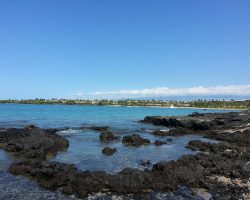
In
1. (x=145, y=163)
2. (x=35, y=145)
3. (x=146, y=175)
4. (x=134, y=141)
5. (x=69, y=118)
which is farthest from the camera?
(x=69, y=118)

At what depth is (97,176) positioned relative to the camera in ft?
70.8

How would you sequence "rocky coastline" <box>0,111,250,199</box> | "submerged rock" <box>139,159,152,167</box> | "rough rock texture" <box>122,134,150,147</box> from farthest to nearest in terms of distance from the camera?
1. "rough rock texture" <box>122,134,150,147</box>
2. "submerged rock" <box>139,159,152,167</box>
3. "rocky coastline" <box>0,111,250,199</box>

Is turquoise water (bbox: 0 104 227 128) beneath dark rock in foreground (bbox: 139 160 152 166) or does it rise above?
above

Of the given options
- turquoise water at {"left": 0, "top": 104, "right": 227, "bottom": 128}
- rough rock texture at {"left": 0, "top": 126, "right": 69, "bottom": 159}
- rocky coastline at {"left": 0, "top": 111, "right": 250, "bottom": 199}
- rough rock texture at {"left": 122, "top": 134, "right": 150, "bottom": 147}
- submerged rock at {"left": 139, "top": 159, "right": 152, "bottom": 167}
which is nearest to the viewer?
rocky coastline at {"left": 0, "top": 111, "right": 250, "bottom": 199}

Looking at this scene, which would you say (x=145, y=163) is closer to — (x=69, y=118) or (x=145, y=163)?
(x=145, y=163)

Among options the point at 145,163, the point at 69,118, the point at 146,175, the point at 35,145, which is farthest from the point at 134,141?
the point at 69,118

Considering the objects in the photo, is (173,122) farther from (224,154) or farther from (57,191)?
(57,191)

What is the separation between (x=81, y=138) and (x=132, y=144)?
27.5 feet

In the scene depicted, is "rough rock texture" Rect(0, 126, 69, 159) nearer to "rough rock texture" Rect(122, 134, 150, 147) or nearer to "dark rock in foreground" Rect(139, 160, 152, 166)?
"rough rock texture" Rect(122, 134, 150, 147)

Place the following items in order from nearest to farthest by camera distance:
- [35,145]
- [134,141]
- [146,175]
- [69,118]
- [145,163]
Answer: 1. [146,175]
2. [145,163]
3. [35,145]
4. [134,141]
5. [69,118]

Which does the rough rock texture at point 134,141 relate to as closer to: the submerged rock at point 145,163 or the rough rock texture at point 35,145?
the rough rock texture at point 35,145

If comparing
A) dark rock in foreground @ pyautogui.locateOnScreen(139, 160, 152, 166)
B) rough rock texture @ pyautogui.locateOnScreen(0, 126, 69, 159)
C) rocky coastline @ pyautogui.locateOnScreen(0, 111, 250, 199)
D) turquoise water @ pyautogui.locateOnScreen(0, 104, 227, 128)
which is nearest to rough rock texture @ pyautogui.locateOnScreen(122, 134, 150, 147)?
rough rock texture @ pyautogui.locateOnScreen(0, 126, 69, 159)

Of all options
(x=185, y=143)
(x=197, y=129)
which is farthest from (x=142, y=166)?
(x=197, y=129)

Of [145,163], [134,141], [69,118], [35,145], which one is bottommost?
[145,163]
